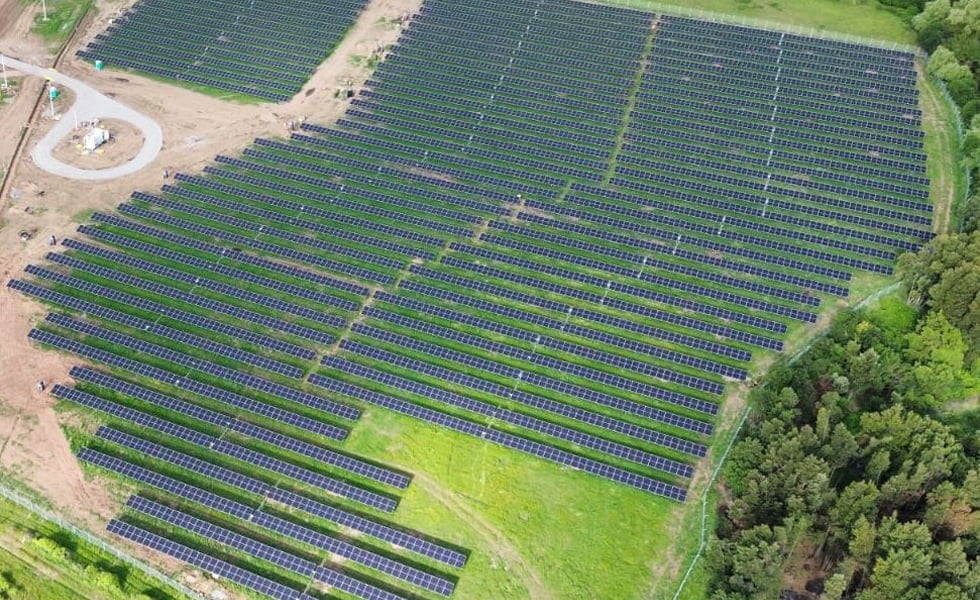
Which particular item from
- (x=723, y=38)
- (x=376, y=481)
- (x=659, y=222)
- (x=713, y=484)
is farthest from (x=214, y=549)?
(x=723, y=38)

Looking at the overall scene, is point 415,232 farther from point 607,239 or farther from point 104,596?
point 104,596

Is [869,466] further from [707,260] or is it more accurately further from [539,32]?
[539,32]

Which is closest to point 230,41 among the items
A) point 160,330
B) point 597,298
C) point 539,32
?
point 539,32

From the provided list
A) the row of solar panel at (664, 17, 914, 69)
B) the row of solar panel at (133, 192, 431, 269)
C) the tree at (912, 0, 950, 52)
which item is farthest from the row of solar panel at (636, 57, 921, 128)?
the row of solar panel at (133, 192, 431, 269)

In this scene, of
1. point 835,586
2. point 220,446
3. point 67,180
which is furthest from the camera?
point 67,180

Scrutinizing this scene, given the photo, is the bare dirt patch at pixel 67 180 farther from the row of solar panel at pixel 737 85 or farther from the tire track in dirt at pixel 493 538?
the row of solar panel at pixel 737 85

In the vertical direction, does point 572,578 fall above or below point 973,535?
below

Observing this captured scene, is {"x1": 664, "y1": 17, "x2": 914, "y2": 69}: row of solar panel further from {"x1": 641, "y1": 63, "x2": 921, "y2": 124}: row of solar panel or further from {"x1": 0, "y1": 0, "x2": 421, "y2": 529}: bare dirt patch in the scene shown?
{"x1": 0, "y1": 0, "x2": 421, "y2": 529}: bare dirt patch

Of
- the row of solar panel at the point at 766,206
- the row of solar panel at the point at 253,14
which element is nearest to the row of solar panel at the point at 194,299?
the row of solar panel at the point at 766,206
